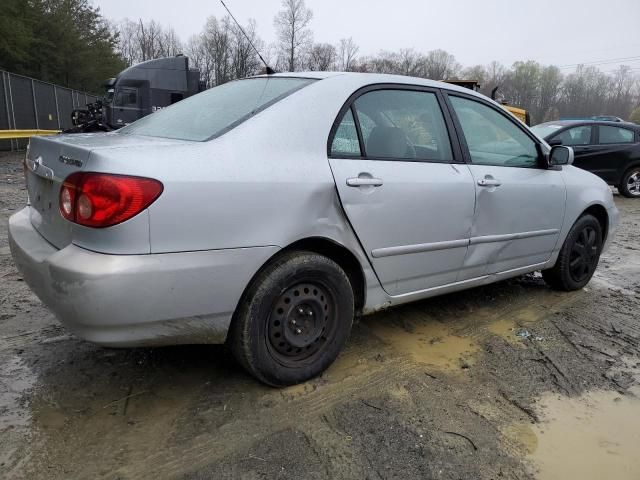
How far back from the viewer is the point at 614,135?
37.8 feet

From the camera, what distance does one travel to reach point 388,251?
2811mm

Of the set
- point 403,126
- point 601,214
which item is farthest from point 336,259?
point 601,214

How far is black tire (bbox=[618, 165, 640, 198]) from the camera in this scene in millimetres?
11656

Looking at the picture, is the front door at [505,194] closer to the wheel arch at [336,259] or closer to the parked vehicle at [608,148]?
the wheel arch at [336,259]

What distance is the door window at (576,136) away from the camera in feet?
36.5

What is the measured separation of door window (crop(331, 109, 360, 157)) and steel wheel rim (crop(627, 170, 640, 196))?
37.2 feet

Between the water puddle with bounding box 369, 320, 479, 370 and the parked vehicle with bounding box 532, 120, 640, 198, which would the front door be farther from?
the parked vehicle with bounding box 532, 120, 640, 198

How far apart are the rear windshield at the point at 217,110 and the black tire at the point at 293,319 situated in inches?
29.4

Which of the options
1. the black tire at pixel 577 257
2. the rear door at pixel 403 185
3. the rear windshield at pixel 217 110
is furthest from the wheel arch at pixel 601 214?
the rear windshield at pixel 217 110

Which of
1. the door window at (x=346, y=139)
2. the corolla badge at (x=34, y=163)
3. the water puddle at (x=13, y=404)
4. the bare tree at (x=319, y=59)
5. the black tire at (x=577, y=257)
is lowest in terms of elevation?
the water puddle at (x=13, y=404)

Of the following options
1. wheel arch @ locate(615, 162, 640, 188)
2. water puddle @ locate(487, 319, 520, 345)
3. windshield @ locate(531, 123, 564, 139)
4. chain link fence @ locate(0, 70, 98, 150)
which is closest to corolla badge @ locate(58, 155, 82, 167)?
water puddle @ locate(487, 319, 520, 345)

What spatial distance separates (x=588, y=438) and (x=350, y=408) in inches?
44.3

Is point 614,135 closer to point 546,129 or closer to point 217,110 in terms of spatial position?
point 546,129

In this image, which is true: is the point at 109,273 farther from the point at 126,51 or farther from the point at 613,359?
the point at 126,51
